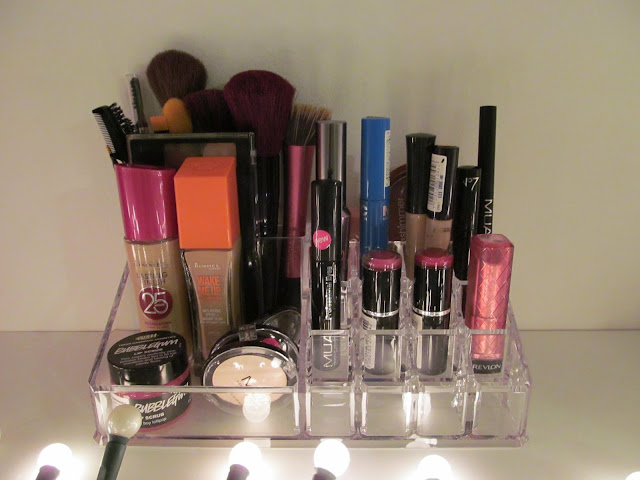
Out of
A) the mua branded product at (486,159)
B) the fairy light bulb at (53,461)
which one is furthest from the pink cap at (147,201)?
the mua branded product at (486,159)

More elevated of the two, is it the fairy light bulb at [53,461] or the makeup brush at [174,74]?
the makeup brush at [174,74]

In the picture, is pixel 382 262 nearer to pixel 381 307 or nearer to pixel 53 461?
pixel 381 307

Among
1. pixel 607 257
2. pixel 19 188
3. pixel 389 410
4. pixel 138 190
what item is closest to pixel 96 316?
pixel 19 188

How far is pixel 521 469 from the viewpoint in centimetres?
51

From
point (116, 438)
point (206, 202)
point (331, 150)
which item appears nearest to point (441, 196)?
point (331, 150)

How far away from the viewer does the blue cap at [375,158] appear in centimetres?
57

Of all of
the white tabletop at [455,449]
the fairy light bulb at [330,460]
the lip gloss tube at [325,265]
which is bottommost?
the white tabletop at [455,449]

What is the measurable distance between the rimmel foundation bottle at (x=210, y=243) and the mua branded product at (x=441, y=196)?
20 centimetres

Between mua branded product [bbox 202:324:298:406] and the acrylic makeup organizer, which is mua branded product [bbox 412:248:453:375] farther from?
mua branded product [bbox 202:324:298:406]

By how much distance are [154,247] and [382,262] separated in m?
0.23

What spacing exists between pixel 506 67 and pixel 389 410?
15.6 inches

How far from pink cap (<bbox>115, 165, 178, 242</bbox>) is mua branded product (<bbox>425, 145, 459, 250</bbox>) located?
262 millimetres

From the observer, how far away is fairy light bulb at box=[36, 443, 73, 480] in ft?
1.55

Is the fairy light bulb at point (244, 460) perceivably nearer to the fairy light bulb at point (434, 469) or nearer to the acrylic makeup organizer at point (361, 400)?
the acrylic makeup organizer at point (361, 400)
